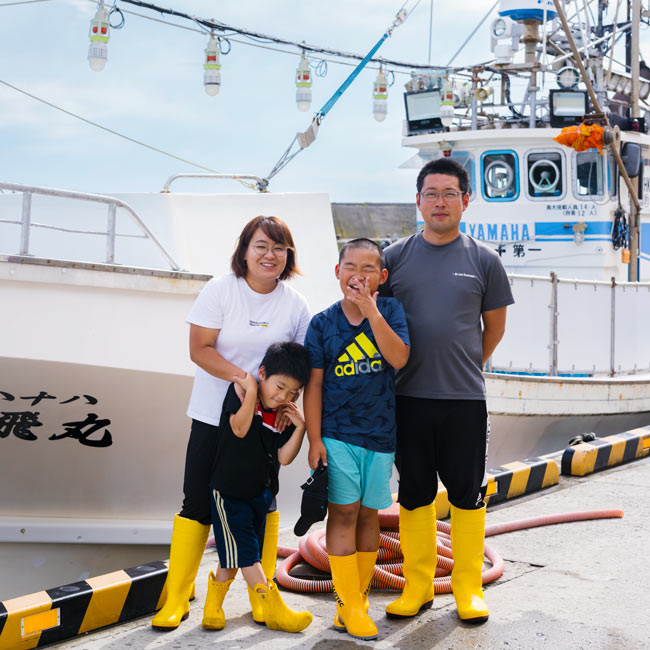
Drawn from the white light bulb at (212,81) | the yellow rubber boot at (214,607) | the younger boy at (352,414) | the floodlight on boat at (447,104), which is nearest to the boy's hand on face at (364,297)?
the younger boy at (352,414)

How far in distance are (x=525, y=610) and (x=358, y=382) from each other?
1.23 meters

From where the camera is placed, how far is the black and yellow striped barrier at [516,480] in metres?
5.41

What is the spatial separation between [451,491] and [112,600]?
140 centimetres

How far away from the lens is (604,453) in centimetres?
673

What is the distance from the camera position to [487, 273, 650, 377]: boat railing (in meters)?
7.47

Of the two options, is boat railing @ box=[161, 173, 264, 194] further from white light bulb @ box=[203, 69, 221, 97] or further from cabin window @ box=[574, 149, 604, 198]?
cabin window @ box=[574, 149, 604, 198]

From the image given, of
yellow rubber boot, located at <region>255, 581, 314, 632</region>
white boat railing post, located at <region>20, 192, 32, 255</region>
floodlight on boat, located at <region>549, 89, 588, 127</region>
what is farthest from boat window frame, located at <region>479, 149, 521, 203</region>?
yellow rubber boot, located at <region>255, 581, 314, 632</region>

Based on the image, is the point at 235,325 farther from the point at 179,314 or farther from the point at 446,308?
the point at 179,314

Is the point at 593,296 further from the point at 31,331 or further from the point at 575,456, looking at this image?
the point at 31,331

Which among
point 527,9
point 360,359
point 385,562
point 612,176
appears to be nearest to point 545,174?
point 612,176

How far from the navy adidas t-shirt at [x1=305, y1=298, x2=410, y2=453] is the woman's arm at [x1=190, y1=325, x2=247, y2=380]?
0.30 metres

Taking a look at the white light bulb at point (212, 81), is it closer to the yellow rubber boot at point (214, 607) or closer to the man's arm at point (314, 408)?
the man's arm at point (314, 408)

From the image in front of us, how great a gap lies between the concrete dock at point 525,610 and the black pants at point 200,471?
0.45 metres

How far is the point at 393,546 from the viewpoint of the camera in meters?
4.19
